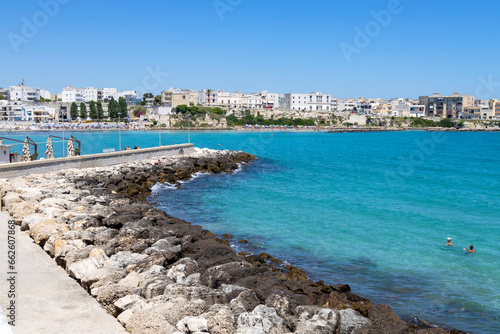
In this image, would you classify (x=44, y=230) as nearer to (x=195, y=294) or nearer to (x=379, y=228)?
(x=195, y=294)

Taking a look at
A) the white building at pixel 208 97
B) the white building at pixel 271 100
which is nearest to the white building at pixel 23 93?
the white building at pixel 208 97

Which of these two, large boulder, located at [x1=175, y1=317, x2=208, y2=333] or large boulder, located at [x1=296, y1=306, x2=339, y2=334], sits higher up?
large boulder, located at [x1=175, y1=317, x2=208, y2=333]

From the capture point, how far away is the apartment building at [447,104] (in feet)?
575

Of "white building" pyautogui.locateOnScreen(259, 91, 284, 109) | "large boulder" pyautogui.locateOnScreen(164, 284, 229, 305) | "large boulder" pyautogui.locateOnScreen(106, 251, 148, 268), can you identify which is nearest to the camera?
"large boulder" pyautogui.locateOnScreen(164, 284, 229, 305)

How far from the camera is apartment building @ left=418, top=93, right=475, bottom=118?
175375mm

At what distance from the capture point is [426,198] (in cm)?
2670

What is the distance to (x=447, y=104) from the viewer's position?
582 ft

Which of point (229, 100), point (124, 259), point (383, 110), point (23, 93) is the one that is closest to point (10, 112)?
point (23, 93)

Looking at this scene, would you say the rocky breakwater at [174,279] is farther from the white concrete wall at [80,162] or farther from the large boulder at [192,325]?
the white concrete wall at [80,162]

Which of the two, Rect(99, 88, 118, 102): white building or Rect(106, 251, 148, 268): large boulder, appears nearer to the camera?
Rect(106, 251, 148, 268): large boulder

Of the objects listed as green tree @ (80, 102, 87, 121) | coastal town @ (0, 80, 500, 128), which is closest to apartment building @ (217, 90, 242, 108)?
coastal town @ (0, 80, 500, 128)

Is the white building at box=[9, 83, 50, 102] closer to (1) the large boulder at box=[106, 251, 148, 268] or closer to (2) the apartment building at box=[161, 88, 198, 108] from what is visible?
(2) the apartment building at box=[161, 88, 198, 108]

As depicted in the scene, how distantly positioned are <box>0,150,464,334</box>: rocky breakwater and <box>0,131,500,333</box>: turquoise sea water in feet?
6.96

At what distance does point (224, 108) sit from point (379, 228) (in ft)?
448
